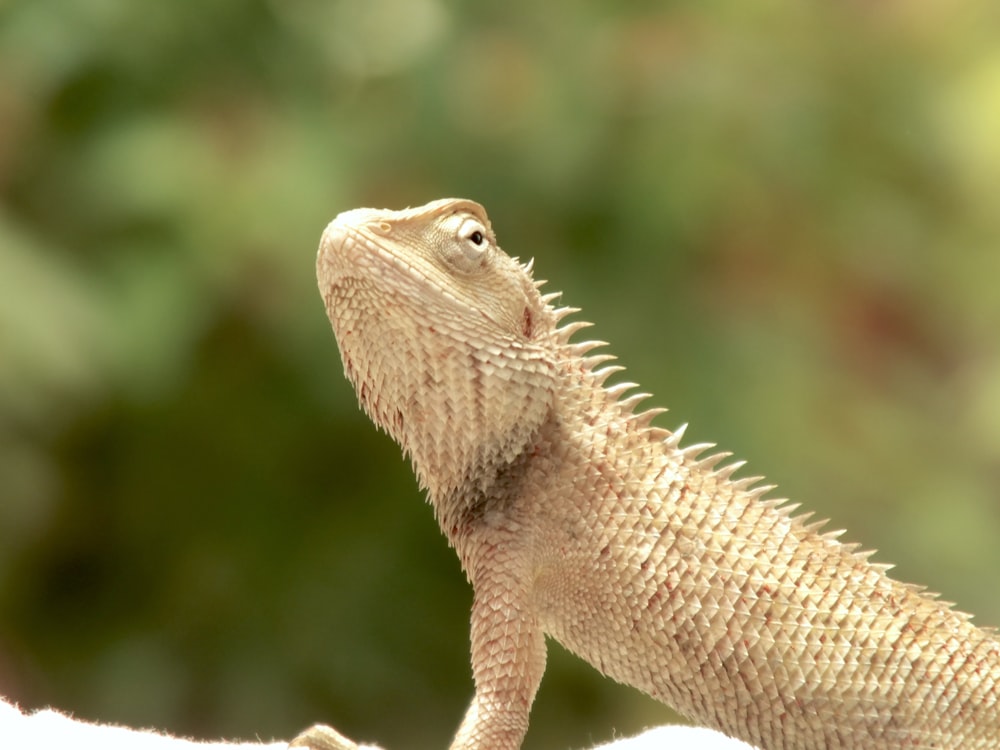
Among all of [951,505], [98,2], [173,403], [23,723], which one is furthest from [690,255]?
[23,723]

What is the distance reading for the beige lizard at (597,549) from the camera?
181 centimetres

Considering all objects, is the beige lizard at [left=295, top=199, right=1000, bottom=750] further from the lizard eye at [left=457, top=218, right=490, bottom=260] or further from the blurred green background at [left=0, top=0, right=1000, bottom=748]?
the blurred green background at [left=0, top=0, right=1000, bottom=748]

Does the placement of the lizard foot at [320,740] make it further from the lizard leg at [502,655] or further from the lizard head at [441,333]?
the lizard head at [441,333]

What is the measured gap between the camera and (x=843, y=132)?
4.27 meters

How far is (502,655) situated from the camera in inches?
73.7

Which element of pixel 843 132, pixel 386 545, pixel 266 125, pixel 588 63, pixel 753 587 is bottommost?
pixel 753 587

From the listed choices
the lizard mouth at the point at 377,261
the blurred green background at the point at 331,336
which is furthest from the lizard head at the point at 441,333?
the blurred green background at the point at 331,336

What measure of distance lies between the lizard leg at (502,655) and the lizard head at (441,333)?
161 millimetres

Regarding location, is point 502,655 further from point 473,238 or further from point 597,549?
point 473,238

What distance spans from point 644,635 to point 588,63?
2483 mm

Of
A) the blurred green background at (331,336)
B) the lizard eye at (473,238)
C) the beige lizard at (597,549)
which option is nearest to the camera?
the beige lizard at (597,549)

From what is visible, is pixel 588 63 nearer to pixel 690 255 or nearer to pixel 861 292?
pixel 690 255

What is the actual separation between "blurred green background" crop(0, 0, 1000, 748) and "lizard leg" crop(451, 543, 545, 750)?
188cm

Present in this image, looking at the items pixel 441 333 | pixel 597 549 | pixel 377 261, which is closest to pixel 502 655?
pixel 597 549
